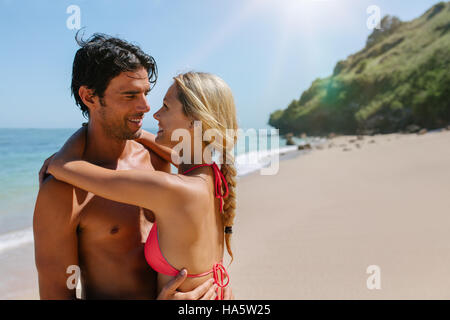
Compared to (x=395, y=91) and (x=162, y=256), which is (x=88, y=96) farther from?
(x=395, y=91)

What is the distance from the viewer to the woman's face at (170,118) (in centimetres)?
211

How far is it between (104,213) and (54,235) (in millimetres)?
320

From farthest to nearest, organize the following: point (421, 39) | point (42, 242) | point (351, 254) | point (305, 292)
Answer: point (421, 39) → point (351, 254) → point (305, 292) → point (42, 242)

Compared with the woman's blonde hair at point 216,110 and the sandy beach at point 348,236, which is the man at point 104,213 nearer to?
the woman's blonde hair at point 216,110

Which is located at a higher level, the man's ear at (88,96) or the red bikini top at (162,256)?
the man's ear at (88,96)

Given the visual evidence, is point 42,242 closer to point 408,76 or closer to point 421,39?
point 408,76

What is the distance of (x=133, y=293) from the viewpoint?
2.22m

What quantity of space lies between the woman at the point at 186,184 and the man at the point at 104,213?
5.0 inches

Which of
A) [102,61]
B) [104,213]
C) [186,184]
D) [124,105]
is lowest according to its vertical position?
[104,213]

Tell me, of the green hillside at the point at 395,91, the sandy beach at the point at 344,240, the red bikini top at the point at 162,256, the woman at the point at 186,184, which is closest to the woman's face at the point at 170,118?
the woman at the point at 186,184

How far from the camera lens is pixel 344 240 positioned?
6.25 m

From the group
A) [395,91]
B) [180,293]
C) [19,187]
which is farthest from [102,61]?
[395,91]
